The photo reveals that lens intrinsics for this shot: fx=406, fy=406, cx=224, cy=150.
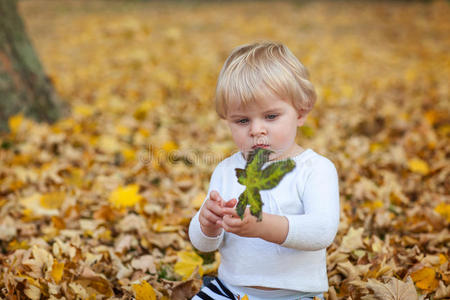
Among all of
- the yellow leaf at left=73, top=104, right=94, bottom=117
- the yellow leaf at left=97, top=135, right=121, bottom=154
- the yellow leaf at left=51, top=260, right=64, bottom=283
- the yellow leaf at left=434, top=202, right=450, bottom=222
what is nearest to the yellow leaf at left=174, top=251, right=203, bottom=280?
the yellow leaf at left=51, top=260, right=64, bottom=283

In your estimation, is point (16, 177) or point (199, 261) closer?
point (199, 261)

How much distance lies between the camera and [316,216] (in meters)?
1.36

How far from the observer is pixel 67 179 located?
2957 millimetres

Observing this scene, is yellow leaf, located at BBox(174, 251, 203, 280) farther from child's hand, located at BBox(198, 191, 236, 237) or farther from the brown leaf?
the brown leaf

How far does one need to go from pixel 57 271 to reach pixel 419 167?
2515 mm

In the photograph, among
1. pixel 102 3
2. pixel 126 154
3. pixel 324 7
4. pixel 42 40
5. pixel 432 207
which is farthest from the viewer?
pixel 102 3

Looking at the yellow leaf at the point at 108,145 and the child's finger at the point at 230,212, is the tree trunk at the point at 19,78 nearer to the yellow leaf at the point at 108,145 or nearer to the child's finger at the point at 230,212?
the yellow leaf at the point at 108,145

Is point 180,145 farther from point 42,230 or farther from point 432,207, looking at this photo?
point 432,207

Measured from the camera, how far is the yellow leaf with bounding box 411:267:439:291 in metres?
1.77

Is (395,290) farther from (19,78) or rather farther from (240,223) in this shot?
(19,78)

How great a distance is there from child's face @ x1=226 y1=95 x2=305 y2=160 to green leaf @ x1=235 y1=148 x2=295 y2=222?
240 millimetres

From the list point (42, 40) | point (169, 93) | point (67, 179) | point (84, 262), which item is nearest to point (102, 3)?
point (42, 40)

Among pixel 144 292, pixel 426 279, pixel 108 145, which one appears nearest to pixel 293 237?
pixel 144 292

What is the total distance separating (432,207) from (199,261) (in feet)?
4.97
